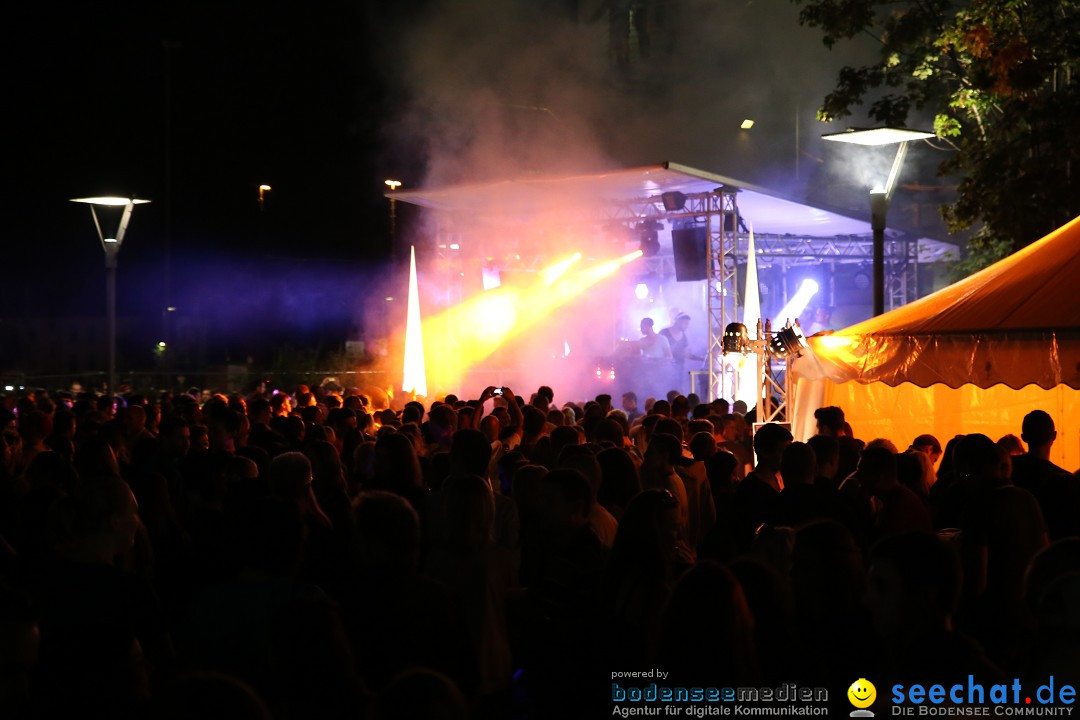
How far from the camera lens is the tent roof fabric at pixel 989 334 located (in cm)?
933

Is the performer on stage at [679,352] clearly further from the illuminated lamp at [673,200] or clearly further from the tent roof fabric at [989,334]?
the tent roof fabric at [989,334]

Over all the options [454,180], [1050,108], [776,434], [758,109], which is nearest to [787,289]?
[758,109]

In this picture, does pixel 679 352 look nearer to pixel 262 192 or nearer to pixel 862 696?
pixel 862 696

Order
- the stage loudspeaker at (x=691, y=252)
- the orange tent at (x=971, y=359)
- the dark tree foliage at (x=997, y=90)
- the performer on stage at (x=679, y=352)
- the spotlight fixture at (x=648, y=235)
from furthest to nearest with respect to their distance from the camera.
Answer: the performer on stage at (x=679, y=352) → the spotlight fixture at (x=648, y=235) → the stage loudspeaker at (x=691, y=252) → the dark tree foliage at (x=997, y=90) → the orange tent at (x=971, y=359)

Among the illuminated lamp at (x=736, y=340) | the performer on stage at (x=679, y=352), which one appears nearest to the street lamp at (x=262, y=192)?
the performer on stage at (x=679, y=352)

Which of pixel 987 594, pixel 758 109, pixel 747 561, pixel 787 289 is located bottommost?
pixel 987 594

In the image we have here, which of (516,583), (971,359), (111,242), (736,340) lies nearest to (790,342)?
(736,340)

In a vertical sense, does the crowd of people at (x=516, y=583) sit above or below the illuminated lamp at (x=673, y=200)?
below

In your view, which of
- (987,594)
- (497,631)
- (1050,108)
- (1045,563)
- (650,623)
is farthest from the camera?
(1050,108)

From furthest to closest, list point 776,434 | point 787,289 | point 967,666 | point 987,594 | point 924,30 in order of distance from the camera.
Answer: point 787,289 → point 924,30 → point 776,434 → point 987,594 → point 967,666

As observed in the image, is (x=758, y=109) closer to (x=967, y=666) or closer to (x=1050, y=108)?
(x=1050, y=108)

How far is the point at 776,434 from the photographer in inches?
272

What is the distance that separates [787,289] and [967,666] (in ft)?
94.3

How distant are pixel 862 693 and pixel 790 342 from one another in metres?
9.50
